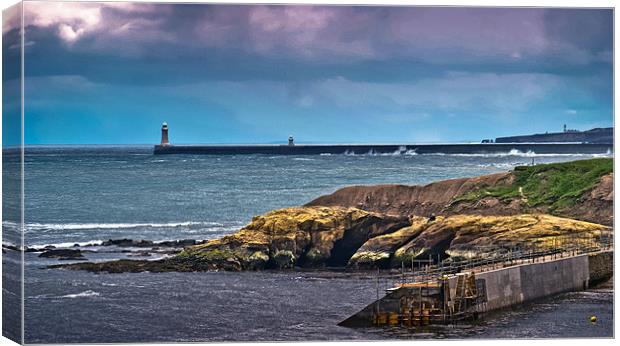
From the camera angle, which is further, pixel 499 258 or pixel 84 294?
pixel 499 258

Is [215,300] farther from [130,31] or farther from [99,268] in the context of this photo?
[130,31]

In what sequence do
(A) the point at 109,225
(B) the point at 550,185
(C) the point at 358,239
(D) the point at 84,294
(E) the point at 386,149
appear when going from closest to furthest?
(D) the point at 84,294, (A) the point at 109,225, (E) the point at 386,149, (C) the point at 358,239, (B) the point at 550,185

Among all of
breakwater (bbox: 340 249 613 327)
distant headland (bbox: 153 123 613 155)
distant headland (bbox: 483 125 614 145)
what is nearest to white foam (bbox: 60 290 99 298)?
distant headland (bbox: 153 123 613 155)

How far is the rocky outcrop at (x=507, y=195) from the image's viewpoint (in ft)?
186

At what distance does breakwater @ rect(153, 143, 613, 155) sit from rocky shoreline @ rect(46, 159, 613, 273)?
86 cm

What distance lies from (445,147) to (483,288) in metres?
4.69

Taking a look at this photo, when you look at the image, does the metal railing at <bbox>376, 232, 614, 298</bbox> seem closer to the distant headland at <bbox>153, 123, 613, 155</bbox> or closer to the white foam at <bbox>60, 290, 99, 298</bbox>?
the distant headland at <bbox>153, 123, 613, 155</bbox>

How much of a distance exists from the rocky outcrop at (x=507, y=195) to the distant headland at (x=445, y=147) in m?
0.85

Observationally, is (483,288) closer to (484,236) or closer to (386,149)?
(484,236)

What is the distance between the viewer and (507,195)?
57469 millimetres

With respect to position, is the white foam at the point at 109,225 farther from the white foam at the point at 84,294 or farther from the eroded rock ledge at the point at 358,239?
the white foam at the point at 84,294

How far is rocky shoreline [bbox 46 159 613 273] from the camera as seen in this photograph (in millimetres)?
56531

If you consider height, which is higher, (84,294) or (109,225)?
(109,225)

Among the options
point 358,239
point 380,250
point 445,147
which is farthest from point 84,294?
point 445,147
